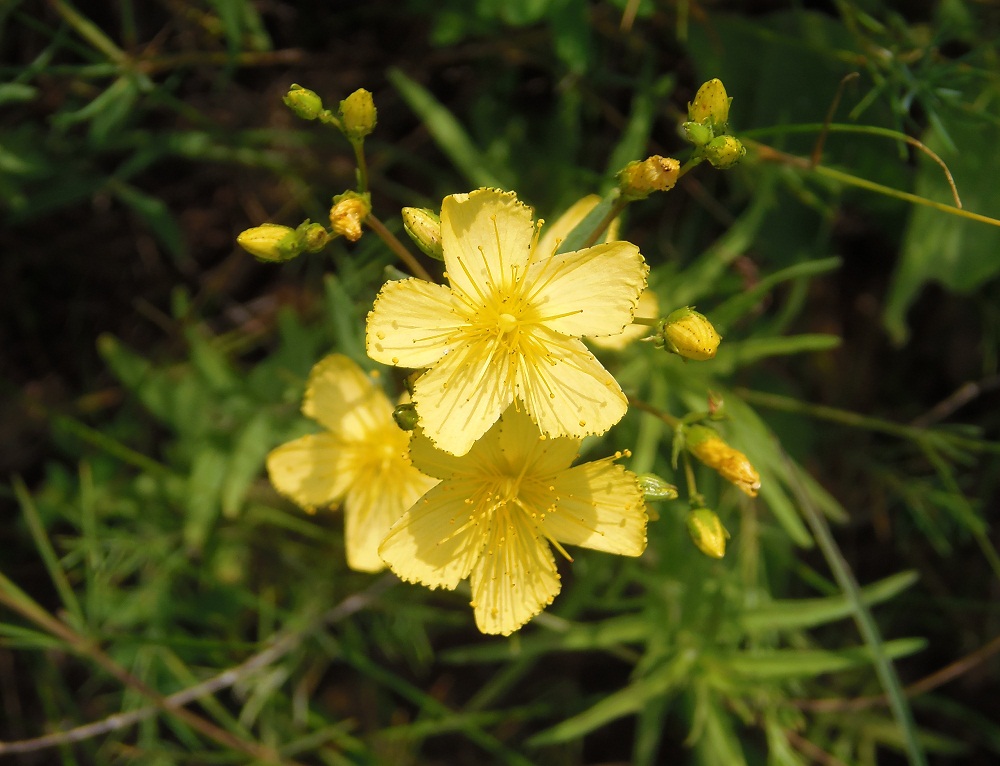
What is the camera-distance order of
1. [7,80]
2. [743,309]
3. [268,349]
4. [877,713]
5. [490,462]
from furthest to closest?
[268,349], [877,713], [7,80], [743,309], [490,462]

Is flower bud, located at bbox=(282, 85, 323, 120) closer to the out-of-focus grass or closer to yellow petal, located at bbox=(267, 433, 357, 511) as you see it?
the out-of-focus grass

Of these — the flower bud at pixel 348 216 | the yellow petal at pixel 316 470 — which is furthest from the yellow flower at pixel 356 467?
the flower bud at pixel 348 216

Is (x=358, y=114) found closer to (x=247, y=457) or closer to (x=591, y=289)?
(x=591, y=289)

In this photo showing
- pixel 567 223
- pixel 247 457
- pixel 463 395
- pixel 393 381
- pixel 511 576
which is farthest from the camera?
pixel 247 457

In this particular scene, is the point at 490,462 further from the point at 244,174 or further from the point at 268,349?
the point at 244,174

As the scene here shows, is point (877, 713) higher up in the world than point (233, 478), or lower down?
lower down

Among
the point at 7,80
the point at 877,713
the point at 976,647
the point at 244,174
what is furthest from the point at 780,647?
the point at 7,80

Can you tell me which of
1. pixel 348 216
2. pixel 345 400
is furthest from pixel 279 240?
pixel 345 400
